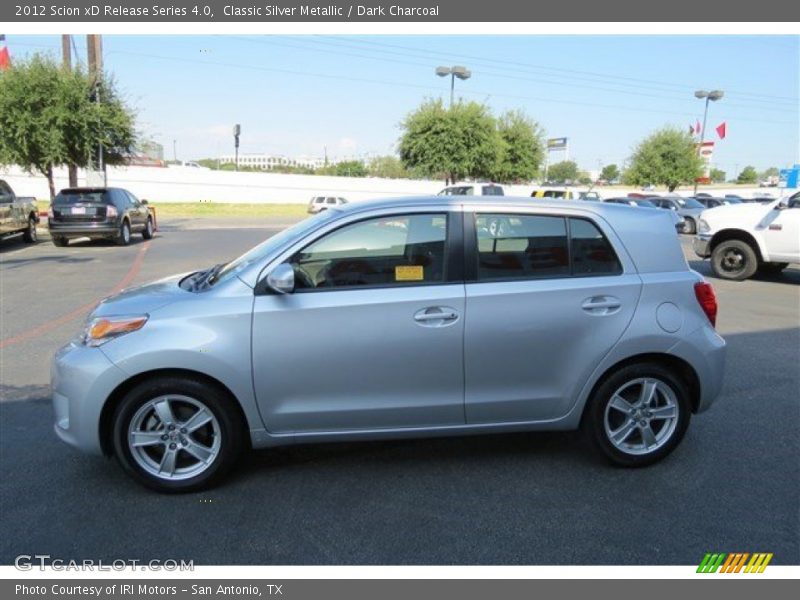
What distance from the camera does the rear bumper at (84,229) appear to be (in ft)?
53.0

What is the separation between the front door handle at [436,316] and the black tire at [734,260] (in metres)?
10.6

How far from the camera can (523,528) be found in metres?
3.24

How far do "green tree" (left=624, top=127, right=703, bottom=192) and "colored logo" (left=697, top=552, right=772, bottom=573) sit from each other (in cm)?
5179

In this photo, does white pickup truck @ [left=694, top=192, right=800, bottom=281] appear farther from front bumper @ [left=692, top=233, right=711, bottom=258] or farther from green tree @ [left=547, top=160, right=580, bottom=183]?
green tree @ [left=547, top=160, right=580, bottom=183]

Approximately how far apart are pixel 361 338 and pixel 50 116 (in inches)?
810

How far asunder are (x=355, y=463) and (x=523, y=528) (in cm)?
120

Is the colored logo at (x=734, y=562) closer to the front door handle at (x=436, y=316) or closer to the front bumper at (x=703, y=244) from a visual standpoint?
the front door handle at (x=436, y=316)

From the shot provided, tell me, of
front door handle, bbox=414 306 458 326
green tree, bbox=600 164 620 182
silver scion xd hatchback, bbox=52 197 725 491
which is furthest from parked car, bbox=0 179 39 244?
green tree, bbox=600 164 620 182

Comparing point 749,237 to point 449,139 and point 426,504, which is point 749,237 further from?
point 449,139

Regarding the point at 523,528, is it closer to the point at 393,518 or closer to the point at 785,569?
the point at 393,518

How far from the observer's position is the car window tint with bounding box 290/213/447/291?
3618mm

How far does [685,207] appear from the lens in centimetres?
2839

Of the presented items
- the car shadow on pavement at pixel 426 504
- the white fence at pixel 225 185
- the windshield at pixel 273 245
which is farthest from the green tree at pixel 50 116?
the white fence at pixel 225 185

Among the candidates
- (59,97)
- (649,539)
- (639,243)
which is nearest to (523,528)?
(649,539)
